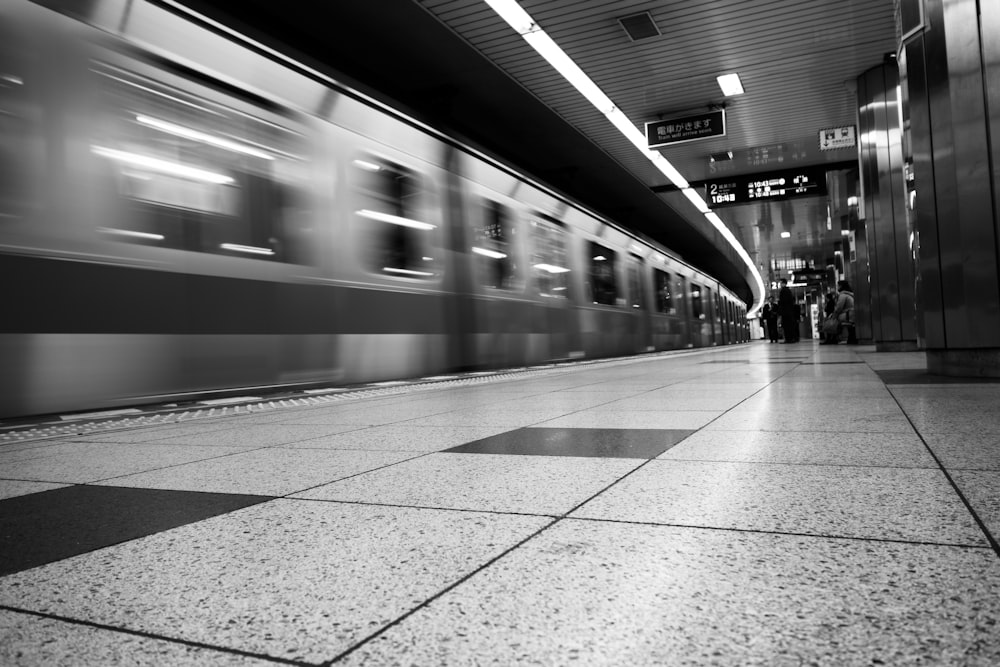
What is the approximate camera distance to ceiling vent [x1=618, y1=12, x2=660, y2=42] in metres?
8.91

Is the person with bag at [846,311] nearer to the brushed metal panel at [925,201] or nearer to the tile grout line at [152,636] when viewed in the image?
the brushed metal panel at [925,201]

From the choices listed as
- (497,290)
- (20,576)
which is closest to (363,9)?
(497,290)

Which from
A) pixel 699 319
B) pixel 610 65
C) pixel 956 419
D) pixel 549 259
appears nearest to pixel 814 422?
pixel 956 419

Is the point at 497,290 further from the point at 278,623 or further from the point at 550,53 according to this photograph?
the point at 278,623

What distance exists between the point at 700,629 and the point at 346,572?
61 cm

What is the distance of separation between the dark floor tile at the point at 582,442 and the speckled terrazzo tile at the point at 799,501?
36cm

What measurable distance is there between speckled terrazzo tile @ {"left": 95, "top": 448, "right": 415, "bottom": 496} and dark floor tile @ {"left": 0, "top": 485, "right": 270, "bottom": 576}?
0.29 ft

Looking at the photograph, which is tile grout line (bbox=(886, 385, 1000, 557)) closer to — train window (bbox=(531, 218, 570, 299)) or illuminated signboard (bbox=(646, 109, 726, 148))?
train window (bbox=(531, 218, 570, 299))

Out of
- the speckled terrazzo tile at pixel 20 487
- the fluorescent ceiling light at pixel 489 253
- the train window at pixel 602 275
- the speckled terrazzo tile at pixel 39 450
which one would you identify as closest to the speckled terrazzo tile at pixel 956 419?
the speckled terrazzo tile at pixel 20 487

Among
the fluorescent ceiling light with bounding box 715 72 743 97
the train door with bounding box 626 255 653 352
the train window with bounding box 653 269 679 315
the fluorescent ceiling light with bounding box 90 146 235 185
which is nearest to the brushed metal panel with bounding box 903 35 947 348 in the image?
the fluorescent ceiling light with bounding box 90 146 235 185

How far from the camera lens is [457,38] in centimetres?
953

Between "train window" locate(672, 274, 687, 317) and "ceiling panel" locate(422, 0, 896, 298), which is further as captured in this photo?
"train window" locate(672, 274, 687, 317)

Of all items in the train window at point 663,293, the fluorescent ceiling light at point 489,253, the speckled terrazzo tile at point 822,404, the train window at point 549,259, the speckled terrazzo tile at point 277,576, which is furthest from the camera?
the train window at point 663,293

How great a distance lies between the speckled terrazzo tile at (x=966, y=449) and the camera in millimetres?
1830
